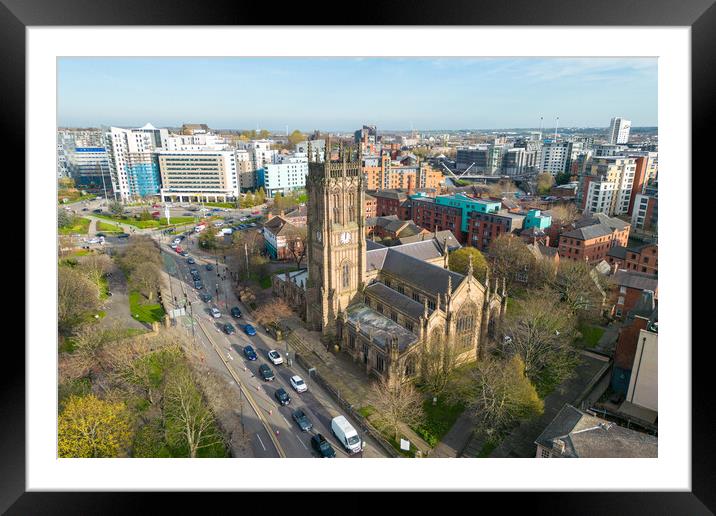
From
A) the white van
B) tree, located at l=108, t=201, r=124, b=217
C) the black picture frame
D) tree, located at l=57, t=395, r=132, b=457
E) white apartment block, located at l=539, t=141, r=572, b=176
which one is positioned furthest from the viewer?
white apartment block, located at l=539, t=141, r=572, b=176

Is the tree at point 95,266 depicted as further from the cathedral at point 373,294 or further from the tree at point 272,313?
the cathedral at point 373,294

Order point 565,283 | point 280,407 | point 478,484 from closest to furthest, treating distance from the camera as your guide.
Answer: point 478,484 → point 280,407 → point 565,283

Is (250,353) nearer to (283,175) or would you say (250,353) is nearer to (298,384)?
(298,384)

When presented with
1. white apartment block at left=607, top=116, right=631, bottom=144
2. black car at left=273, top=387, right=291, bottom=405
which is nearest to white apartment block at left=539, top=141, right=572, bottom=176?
white apartment block at left=607, top=116, right=631, bottom=144

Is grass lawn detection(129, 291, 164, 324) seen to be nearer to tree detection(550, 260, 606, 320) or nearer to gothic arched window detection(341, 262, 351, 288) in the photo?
gothic arched window detection(341, 262, 351, 288)

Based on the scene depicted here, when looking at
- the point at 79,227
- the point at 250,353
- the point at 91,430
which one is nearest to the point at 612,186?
the point at 250,353

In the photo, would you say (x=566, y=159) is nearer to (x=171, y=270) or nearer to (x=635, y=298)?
(x=635, y=298)

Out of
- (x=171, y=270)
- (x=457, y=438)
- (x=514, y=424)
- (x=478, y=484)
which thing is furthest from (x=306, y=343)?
(x=171, y=270)
